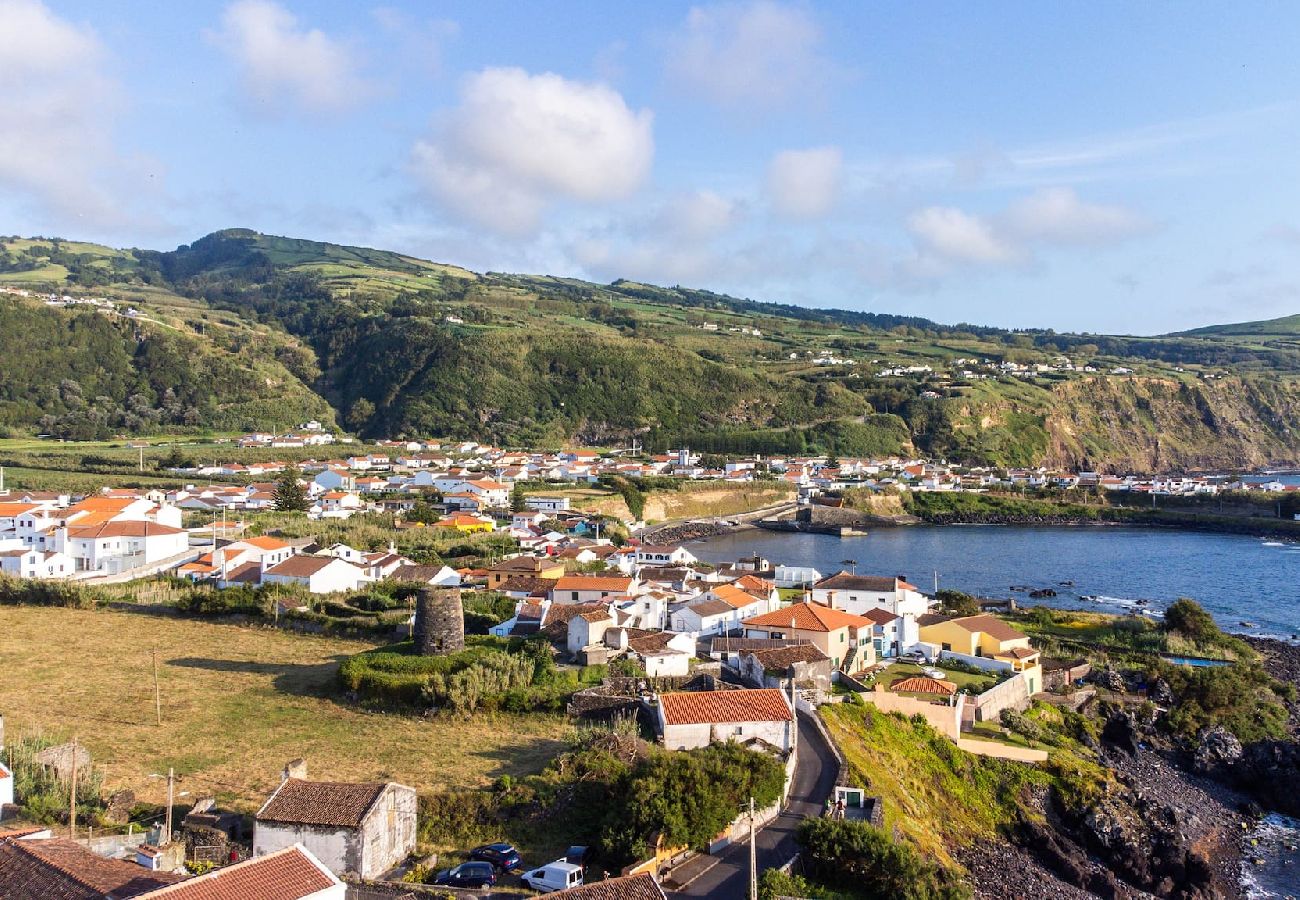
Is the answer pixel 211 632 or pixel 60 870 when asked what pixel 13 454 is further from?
pixel 60 870

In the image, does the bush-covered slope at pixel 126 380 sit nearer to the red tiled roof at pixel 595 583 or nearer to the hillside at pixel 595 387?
the hillside at pixel 595 387

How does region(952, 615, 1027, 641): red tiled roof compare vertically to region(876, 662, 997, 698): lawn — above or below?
above

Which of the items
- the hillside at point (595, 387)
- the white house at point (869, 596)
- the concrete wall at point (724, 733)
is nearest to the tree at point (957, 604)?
the white house at point (869, 596)

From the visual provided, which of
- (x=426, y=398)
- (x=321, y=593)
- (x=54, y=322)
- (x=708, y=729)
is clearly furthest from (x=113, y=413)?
(x=708, y=729)

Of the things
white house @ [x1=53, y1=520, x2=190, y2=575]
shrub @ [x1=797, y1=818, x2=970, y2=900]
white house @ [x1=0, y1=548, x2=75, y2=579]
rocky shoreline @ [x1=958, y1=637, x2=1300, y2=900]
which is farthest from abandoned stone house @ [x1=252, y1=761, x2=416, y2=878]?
white house @ [x1=53, y1=520, x2=190, y2=575]

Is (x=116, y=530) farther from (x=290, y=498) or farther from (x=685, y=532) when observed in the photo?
(x=685, y=532)

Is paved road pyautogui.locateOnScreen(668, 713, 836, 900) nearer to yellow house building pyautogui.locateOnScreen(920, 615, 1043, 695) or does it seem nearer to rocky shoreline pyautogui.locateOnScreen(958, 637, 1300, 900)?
rocky shoreline pyautogui.locateOnScreen(958, 637, 1300, 900)

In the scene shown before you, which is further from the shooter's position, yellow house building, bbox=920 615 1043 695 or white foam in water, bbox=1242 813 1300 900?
yellow house building, bbox=920 615 1043 695
